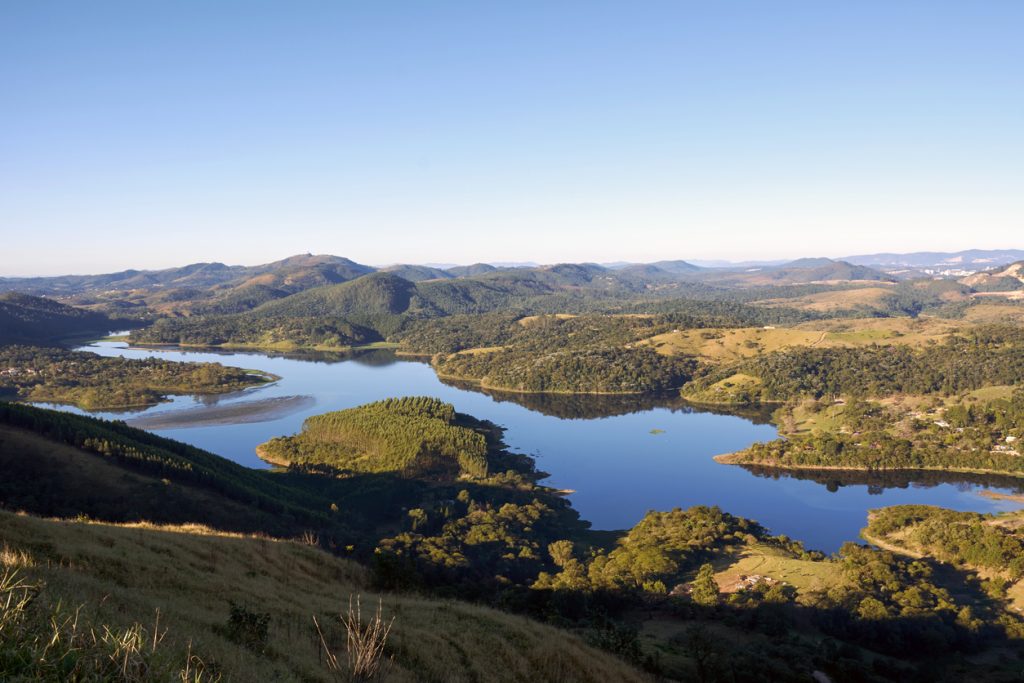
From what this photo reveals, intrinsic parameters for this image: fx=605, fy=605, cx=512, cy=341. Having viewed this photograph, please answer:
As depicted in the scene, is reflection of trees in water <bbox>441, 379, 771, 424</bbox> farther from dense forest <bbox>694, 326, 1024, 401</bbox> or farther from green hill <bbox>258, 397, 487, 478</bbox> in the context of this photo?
green hill <bbox>258, 397, 487, 478</bbox>

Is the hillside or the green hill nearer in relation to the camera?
the hillside

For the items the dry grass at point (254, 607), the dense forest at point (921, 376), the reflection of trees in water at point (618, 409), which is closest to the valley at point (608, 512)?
the dry grass at point (254, 607)

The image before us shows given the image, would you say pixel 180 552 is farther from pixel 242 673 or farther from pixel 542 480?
pixel 542 480

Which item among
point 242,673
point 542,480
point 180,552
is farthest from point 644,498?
point 242,673

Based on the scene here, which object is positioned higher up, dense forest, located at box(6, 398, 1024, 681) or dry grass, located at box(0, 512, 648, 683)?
dry grass, located at box(0, 512, 648, 683)

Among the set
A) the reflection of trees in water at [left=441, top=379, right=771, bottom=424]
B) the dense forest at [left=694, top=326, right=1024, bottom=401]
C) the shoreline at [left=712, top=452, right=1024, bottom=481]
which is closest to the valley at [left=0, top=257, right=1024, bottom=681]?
the shoreline at [left=712, top=452, right=1024, bottom=481]

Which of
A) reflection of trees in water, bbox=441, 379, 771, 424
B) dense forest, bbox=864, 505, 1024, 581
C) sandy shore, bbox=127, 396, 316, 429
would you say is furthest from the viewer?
reflection of trees in water, bbox=441, 379, 771, 424
